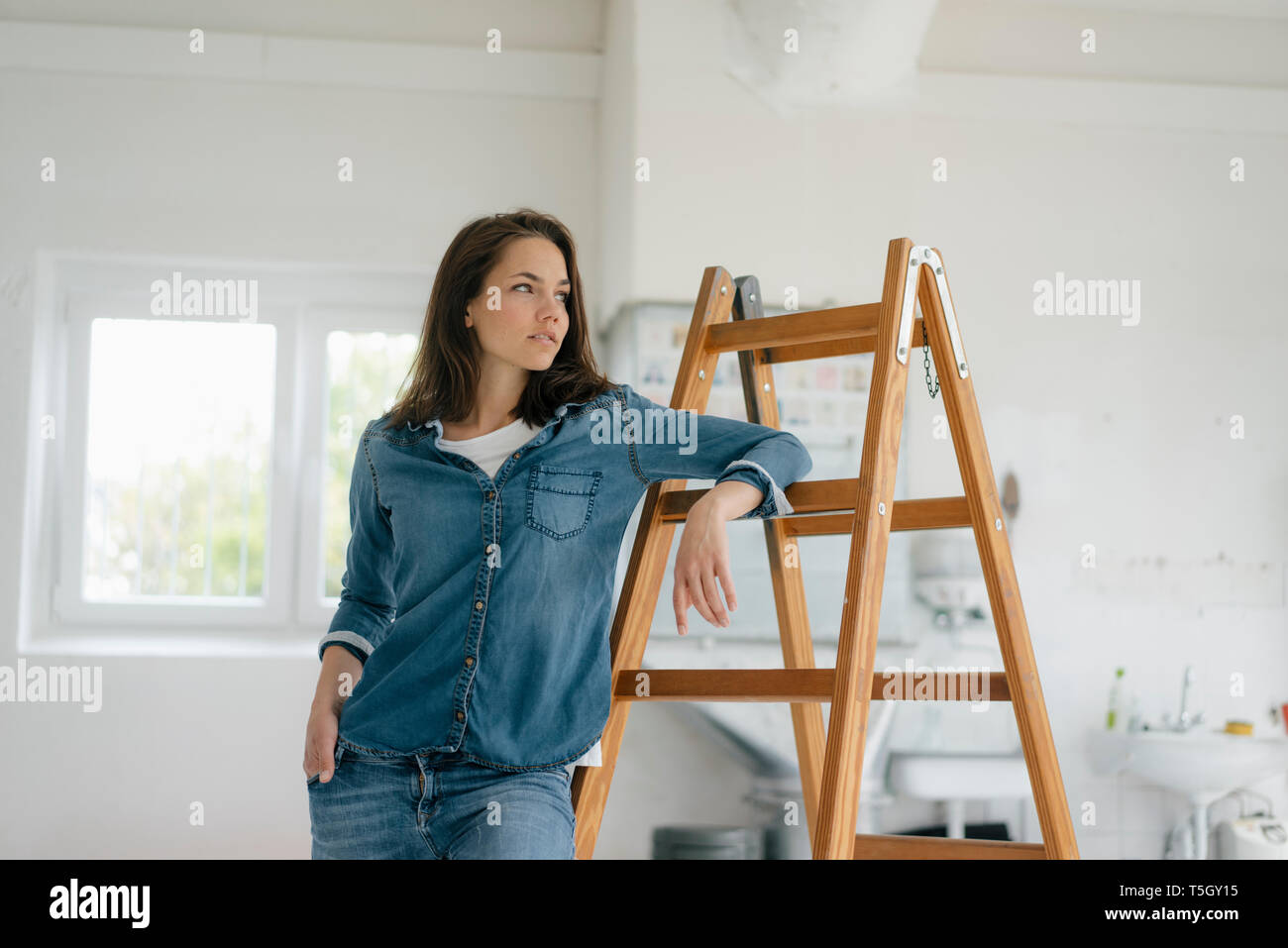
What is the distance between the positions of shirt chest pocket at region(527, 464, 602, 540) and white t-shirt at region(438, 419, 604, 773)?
0.06m

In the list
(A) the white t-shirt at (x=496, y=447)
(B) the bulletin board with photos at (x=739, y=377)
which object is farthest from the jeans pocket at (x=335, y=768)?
(B) the bulletin board with photos at (x=739, y=377)

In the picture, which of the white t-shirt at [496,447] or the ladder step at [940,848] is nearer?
the white t-shirt at [496,447]

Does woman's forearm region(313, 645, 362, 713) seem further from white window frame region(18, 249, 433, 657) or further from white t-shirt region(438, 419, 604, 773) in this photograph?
white window frame region(18, 249, 433, 657)

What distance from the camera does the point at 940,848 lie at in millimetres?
1627

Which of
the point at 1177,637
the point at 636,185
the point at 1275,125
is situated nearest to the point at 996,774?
the point at 1177,637

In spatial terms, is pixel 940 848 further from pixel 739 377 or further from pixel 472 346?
pixel 739 377

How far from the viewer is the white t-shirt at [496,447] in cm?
144

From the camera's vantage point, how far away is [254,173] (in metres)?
3.54

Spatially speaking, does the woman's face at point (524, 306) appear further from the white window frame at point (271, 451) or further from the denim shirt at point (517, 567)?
the white window frame at point (271, 451)

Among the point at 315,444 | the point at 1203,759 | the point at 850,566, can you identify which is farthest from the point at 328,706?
the point at 1203,759

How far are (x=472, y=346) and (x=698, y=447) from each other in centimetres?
34

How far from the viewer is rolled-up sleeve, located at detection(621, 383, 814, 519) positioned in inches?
55.6

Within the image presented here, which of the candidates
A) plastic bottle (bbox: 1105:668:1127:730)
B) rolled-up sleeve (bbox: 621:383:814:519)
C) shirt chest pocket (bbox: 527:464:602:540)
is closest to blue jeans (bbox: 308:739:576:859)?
shirt chest pocket (bbox: 527:464:602:540)

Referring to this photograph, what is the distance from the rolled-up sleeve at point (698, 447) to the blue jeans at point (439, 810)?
0.39 metres
